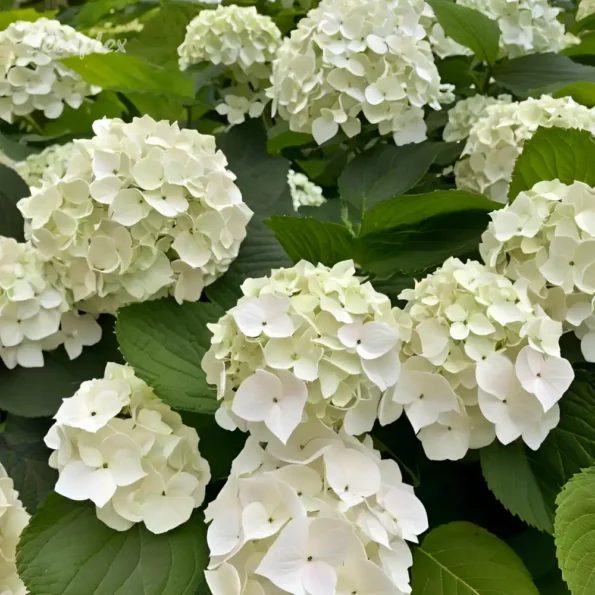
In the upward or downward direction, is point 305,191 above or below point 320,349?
below

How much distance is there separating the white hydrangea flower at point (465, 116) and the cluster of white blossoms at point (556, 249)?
316 mm

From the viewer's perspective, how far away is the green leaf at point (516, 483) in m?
0.39

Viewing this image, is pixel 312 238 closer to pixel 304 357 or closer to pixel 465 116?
pixel 304 357

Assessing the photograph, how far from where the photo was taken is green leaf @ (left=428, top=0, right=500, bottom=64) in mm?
706

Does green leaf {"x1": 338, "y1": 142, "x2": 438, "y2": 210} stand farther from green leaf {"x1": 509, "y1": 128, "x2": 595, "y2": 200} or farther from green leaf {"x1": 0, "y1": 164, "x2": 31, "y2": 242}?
green leaf {"x1": 0, "y1": 164, "x2": 31, "y2": 242}

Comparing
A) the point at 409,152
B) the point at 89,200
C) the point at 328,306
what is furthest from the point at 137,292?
the point at 409,152

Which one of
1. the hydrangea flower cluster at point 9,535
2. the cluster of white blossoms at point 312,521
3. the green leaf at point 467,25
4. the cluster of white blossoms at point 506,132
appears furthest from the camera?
the green leaf at point 467,25

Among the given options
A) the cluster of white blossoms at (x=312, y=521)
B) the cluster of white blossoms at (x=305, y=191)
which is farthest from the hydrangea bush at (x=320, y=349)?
the cluster of white blossoms at (x=305, y=191)

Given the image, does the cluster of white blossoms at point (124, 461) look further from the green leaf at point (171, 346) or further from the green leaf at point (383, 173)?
the green leaf at point (383, 173)

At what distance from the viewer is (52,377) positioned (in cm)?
55

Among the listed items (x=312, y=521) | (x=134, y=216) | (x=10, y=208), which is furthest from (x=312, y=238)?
(x=10, y=208)

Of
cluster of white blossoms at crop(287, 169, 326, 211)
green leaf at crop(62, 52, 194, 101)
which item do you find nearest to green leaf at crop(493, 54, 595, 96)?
cluster of white blossoms at crop(287, 169, 326, 211)

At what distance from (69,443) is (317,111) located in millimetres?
421

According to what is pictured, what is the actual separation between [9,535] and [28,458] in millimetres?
94
